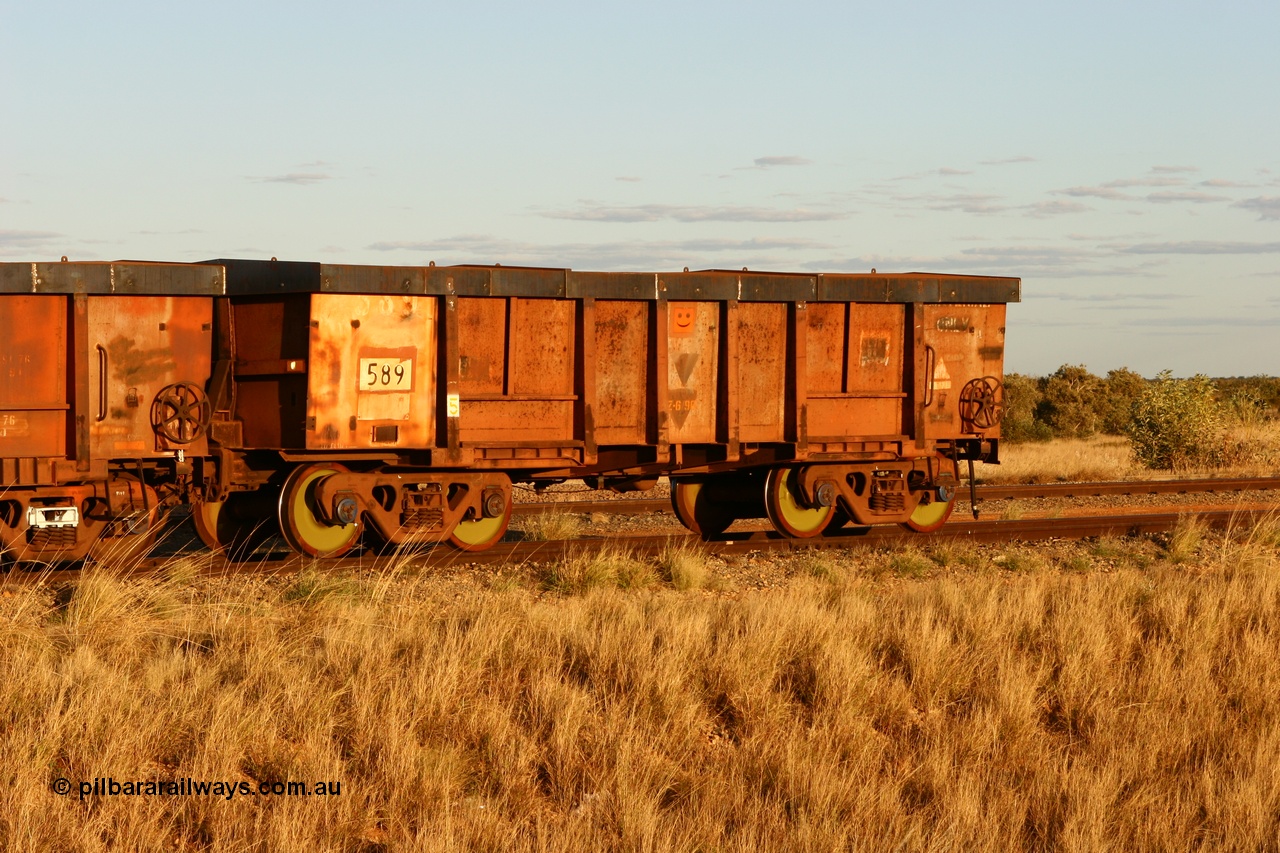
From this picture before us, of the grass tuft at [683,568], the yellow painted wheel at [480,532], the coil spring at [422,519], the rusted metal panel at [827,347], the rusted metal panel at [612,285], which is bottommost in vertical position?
the grass tuft at [683,568]

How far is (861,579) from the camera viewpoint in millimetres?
11109

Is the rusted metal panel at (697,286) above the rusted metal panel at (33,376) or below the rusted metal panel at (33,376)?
above

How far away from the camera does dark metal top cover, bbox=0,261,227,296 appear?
1013 centimetres

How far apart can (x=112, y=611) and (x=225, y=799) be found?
2869 mm

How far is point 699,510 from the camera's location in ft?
46.1

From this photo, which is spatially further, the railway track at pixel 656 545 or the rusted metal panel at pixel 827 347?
the rusted metal panel at pixel 827 347

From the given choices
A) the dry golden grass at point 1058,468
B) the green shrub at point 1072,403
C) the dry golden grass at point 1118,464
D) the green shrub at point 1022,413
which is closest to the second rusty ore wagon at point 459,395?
the dry golden grass at point 1058,468

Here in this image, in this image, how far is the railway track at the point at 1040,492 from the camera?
16547 mm

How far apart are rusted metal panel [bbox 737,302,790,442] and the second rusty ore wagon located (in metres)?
0.02

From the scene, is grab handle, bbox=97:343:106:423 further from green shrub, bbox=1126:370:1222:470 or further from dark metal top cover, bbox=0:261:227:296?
green shrub, bbox=1126:370:1222:470

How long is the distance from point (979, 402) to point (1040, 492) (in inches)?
196

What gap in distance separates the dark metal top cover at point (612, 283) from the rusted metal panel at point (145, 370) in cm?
60

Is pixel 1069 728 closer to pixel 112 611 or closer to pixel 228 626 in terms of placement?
pixel 228 626

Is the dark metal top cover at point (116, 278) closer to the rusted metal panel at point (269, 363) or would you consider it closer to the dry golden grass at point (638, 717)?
the rusted metal panel at point (269, 363)
